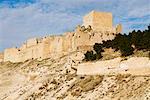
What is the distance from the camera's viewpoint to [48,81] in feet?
142

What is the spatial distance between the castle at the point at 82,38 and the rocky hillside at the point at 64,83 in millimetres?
1401

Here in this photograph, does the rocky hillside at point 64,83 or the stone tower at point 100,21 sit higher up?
the stone tower at point 100,21

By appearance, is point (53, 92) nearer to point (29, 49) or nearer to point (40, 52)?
point (40, 52)

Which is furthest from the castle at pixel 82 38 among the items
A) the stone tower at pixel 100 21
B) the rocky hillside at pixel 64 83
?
the rocky hillside at pixel 64 83

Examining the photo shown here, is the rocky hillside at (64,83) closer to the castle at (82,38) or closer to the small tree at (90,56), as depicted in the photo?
the castle at (82,38)

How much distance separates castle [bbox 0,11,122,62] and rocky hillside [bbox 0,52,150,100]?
140cm

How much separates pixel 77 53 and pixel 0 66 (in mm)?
25375

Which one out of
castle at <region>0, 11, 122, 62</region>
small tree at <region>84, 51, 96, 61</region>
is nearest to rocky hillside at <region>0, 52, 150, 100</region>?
castle at <region>0, 11, 122, 62</region>

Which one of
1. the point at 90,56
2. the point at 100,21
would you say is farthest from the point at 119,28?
the point at 90,56

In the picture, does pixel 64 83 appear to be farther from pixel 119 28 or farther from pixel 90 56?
pixel 119 28

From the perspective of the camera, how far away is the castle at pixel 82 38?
50062 mm

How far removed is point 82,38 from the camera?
164ft

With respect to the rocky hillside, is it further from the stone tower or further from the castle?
the stone tower

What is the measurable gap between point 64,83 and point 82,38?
428 inches
